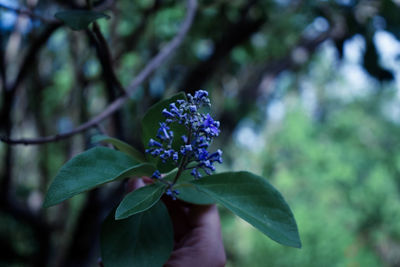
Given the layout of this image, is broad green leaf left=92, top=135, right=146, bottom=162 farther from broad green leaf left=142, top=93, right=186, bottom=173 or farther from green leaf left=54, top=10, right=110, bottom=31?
green leaf left=54, top=10, right=110, bottom=31

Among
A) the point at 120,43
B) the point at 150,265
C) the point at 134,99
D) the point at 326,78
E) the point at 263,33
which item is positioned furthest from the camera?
the point at 326,78

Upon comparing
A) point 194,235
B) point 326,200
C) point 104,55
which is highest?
point 104,55

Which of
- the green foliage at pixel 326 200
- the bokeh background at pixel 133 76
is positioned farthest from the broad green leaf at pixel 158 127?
the green foliage at pixel 326 200

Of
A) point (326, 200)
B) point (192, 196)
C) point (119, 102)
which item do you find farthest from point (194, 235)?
point (326, 200)

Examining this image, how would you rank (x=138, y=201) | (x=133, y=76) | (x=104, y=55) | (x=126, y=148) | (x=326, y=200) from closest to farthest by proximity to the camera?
1. (x=138, y=201)
2. (x=126, y=148)
3. (x=104, y=55)
4. (x=133, y=76)
5. (x=326, y=200)

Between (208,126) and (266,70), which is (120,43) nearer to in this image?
(208,126)

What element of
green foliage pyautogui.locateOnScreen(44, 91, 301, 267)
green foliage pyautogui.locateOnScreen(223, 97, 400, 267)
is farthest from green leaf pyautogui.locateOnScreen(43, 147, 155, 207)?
green foliage pyautogui.locateOnScreen(223, 97, 400, 267)

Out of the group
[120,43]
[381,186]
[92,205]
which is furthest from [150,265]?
[381,186]

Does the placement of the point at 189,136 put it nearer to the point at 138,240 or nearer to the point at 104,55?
the point at 138,240

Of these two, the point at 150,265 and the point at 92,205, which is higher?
the point at 150,265
